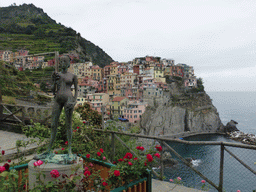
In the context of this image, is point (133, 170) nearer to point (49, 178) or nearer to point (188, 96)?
point (49, 178)

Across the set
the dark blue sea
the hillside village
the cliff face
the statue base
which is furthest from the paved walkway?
the cliff face

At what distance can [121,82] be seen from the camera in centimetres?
6388

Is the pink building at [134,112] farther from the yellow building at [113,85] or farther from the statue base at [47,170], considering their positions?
the statue base at [47,170]

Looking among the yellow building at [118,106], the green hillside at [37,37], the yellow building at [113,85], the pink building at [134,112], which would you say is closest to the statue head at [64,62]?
the pink building at [134,112]

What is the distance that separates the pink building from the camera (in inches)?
1986

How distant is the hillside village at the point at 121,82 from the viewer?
51.2m

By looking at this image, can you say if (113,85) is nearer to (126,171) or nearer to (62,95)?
(62,95)

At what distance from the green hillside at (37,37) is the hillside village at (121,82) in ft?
19.7

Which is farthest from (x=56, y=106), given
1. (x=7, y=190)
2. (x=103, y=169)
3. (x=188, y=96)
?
(x=188, y=96)

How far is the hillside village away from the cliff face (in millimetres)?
3000

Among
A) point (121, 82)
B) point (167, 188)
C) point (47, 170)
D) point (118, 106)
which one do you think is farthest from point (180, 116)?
point (47, 170)

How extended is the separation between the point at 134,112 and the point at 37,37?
2183 inches

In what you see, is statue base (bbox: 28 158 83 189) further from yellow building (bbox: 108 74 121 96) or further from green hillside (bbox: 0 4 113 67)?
green hillside (bbox: 0 4 113 67)

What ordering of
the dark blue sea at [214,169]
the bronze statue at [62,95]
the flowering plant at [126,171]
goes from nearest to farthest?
the flowering plant at [126,171] → the bronze statue at [62,95] → the dark blue sea at [214,169]
